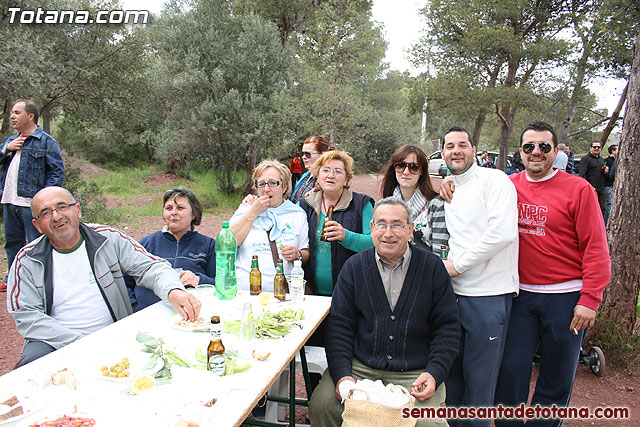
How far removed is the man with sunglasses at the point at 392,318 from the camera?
2.59 m

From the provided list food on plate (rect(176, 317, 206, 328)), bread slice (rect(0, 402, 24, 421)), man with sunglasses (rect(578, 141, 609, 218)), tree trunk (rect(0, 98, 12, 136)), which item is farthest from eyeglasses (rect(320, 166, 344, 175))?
man with sunglasses (rect(578, 141, 609, 218))

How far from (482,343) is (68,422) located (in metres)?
2.26

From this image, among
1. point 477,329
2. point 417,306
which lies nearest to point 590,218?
point 477,329

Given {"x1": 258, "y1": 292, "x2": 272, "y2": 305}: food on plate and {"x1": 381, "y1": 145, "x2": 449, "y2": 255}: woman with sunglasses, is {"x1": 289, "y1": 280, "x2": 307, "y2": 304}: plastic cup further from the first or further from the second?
{"x1": 381, "y1": 145, "x2": 449, "y2": 255}: woman with sunglasses

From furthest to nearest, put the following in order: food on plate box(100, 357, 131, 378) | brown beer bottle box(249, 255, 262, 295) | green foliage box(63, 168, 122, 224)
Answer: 1. green foliage box(63, 168, 122, 224)
2. brown beer bottle box(249, 255, 262, 295)
3. food on plate box(100, 357, 131, 378)

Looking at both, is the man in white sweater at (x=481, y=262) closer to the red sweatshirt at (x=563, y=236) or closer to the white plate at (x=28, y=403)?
the red sweatshirt at (x=563, y=236)

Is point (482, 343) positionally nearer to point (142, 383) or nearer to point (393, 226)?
point (393, 226)

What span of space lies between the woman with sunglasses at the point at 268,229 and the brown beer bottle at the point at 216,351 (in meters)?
1.30

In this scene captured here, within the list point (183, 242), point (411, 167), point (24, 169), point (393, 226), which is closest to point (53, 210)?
point (183, 242)

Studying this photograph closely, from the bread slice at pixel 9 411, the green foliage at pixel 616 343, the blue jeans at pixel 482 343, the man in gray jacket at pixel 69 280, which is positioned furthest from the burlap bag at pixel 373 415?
the green foliage at pixel 616 343

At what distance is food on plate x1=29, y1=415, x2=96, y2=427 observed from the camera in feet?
5.16

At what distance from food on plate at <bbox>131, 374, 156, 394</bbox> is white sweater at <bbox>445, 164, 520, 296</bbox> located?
6.16 feet

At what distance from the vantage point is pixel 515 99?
16.6m

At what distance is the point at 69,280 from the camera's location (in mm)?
2738
